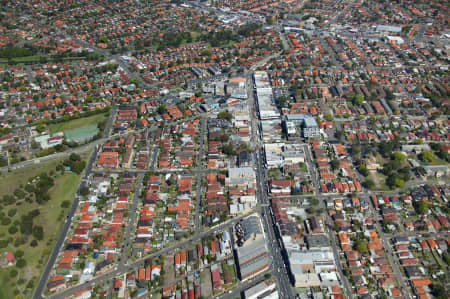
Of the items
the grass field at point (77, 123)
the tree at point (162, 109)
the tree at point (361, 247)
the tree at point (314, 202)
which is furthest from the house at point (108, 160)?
the tree at point (361, 247)

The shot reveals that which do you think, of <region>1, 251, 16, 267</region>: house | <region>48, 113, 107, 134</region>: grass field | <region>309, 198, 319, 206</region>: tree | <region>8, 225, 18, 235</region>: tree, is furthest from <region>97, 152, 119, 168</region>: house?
<region>309, 198, 319, 206</region>: tree

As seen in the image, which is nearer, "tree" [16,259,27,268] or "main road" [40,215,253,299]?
"main road" [40,215,253,299]

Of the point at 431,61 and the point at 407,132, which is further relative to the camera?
the point at 431,61

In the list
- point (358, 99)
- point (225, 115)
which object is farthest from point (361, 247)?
point (358, 99)

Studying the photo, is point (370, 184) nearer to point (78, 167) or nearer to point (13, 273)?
point (78, 167)

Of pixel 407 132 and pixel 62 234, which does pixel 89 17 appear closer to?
pixel 62 234

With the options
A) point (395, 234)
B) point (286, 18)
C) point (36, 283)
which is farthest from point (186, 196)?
point (286, 18)

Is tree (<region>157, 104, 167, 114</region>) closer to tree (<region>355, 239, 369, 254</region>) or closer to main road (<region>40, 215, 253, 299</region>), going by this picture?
main road (<region>40, 215, 253, 299</region>)

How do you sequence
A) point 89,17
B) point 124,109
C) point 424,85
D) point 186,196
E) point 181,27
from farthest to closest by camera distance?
point 89,17
point 181,27
point 424,85
point 124,109
point 186,196
